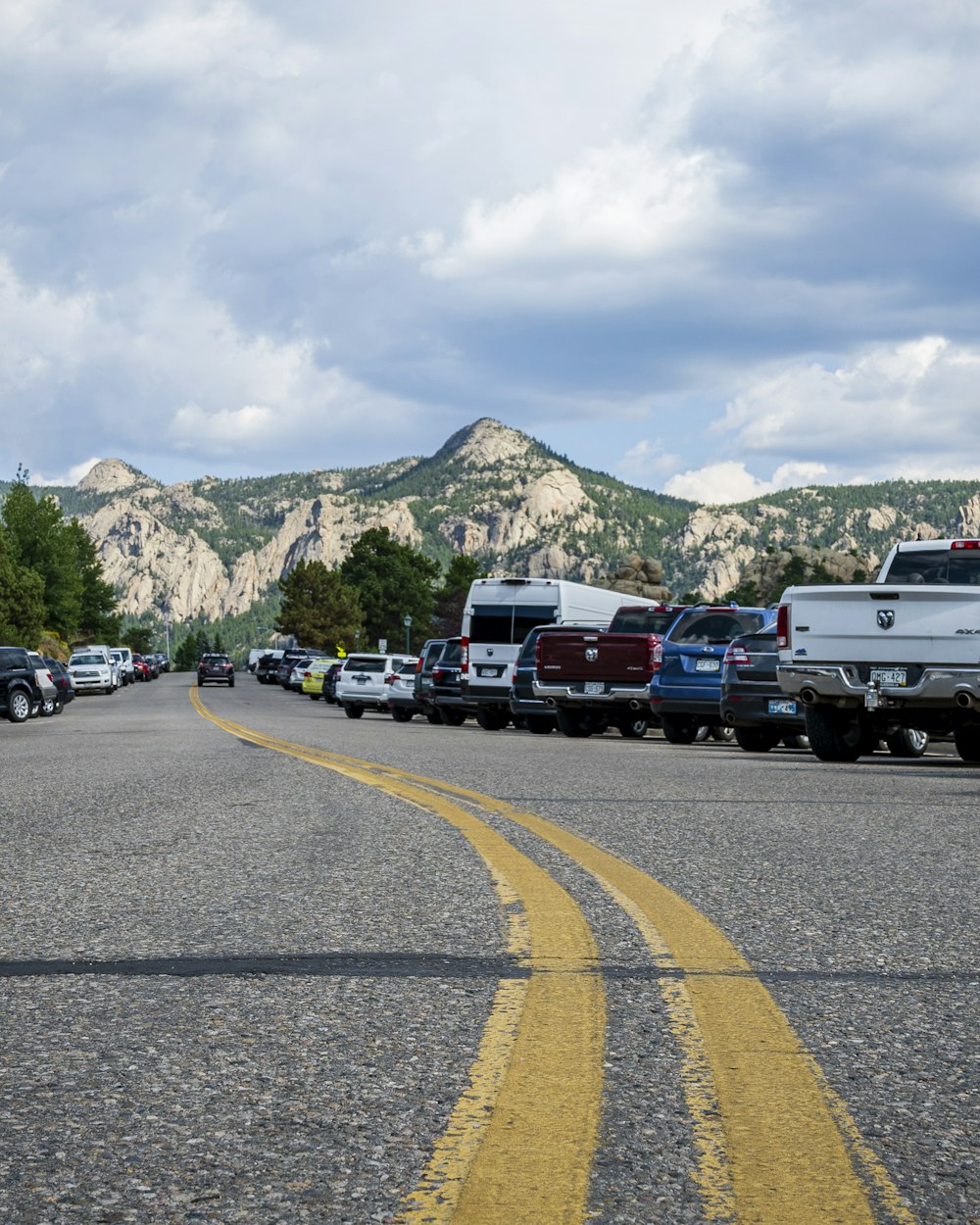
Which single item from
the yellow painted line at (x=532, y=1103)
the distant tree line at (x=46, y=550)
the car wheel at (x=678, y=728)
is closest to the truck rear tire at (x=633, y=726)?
the car wheel at (x=678, y=728)

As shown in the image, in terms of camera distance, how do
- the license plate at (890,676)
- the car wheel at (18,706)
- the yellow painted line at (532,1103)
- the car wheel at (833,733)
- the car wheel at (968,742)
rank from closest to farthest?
the yellow painted line at (532,1103) < the license plate at (890,676) < the car wheel at (968,742) < the car wheel at (833,733) < the car wheel at (18,706)

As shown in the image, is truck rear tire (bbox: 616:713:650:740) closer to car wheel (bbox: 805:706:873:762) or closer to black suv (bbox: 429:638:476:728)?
black suv (bbox: 429:638:476:728)

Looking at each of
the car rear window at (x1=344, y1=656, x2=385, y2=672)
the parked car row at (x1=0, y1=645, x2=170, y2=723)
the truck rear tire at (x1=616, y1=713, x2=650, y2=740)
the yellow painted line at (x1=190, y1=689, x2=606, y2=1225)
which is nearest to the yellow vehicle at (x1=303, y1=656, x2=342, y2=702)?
the parked car row at (x1=0, y1=645, x2=170, y2=723)

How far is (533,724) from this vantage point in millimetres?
27906

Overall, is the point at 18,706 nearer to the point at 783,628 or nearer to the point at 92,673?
the point at 783,628

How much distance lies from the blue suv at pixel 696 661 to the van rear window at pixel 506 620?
865cm

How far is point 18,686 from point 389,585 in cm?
10828

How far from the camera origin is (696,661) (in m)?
21.0

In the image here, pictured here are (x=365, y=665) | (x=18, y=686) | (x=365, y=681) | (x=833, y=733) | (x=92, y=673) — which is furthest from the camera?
(x=92, y=673)

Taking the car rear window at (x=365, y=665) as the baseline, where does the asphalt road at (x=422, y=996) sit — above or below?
below

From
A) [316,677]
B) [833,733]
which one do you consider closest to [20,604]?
[316,677]

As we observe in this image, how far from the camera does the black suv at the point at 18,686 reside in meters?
34.1

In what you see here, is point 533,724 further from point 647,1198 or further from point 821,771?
point 647,1198

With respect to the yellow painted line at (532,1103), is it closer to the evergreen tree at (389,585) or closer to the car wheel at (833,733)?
the car wheel at (833,733)
